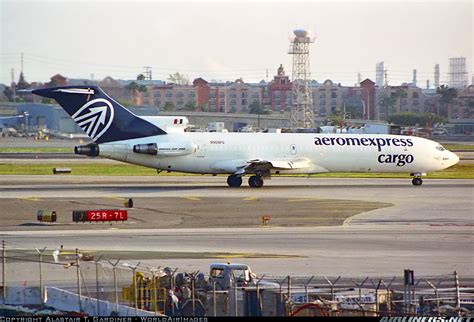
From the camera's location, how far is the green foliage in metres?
130

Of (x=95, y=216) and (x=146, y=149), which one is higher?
(x=146, y=149)

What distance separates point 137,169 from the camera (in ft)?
299

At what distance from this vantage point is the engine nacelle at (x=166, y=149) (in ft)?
218

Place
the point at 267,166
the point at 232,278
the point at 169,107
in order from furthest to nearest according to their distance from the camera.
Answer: the point at 169,107, the point at 267,166, the point at 232,278

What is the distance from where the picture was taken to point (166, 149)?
67188mm

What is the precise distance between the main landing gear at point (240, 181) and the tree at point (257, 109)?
277 feet

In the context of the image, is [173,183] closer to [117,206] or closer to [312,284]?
[117,206]

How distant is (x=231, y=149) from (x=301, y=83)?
78682 millimetres

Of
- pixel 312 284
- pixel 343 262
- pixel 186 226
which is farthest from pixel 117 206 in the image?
pixel 312 284

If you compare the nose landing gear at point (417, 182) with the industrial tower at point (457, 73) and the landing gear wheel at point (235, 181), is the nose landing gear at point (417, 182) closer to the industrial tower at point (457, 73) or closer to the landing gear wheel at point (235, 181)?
the industrial tower at point (457, 73)

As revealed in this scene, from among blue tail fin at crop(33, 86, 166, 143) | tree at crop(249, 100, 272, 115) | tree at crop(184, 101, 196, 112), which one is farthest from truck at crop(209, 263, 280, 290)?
tree at crop(249, 100, 272, 115)

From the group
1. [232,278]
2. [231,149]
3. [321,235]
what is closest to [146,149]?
[231,149]

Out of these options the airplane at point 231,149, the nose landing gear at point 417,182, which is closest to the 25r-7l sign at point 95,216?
the airplane at point 231,149

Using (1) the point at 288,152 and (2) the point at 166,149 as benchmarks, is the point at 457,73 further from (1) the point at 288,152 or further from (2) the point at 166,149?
(2) the point at 166,149
